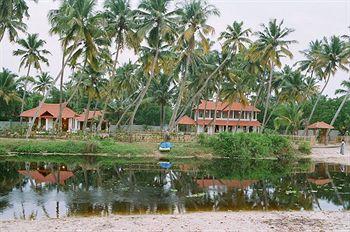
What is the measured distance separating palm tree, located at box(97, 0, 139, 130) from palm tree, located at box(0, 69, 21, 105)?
1827 cm

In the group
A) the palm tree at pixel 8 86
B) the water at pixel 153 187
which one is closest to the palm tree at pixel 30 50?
the palm tree at pixel 8 86

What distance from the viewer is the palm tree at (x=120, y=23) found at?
134 feet

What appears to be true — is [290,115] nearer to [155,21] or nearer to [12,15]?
[155,21]

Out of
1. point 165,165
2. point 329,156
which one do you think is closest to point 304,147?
point 329,156

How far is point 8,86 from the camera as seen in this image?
52.4 metres

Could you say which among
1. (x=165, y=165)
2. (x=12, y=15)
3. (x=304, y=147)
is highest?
(x=12, y=15)

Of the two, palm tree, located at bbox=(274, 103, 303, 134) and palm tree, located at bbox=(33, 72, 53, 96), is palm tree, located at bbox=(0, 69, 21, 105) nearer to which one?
palm tree, located at bbox=(33, 72, 53, 96)

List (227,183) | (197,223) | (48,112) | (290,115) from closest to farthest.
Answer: (197,223) → (227,183) → (290,115) → (48,112)

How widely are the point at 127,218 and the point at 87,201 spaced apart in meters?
Answer: 3.80

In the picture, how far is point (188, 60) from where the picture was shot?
4219 cm

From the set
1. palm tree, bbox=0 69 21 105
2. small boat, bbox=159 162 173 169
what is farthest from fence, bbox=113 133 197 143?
palm tree, bbox=0 69 21 105

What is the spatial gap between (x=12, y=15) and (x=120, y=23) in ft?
33.8

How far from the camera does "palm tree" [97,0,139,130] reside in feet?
134

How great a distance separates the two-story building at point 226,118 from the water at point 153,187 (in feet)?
88.4
